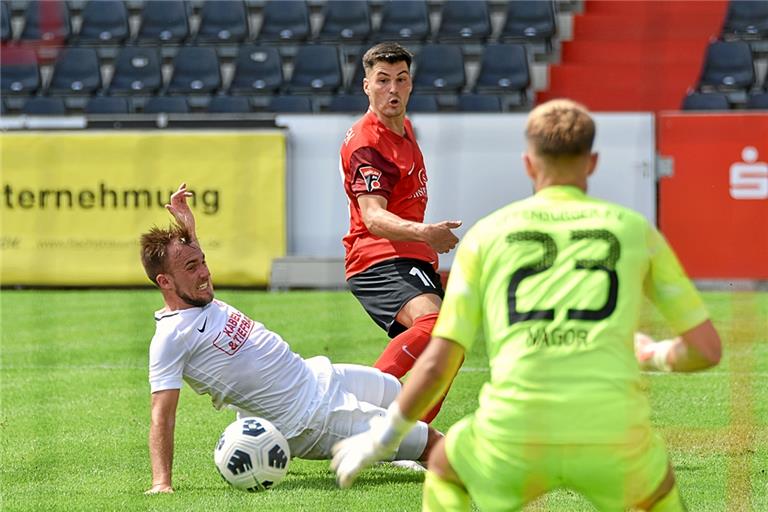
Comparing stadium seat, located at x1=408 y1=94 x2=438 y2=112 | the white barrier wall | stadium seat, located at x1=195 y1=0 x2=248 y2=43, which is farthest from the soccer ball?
stadium seat, located at x1=195 y1=0 x2=248 y2=43

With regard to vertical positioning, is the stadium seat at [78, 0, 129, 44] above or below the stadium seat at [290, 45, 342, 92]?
above

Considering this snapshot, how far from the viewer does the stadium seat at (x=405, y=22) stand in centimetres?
2002

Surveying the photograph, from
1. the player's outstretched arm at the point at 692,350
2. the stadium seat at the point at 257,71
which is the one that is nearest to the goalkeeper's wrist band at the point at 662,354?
the player's outstretched arm at the point at 692,350

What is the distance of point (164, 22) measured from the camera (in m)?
20.9

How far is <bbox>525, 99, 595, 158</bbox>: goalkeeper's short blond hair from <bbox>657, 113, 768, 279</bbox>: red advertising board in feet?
40.2

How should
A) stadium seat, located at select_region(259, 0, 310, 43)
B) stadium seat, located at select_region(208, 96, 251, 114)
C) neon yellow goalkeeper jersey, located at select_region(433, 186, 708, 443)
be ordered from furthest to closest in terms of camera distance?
stadium seat, located at select_region(259, 0, 310, 43) → stadium seat, located at select_region(208, 96, 251, 114) → neon yellow goalkeeper jersey, located at select_region(433, 186, 708, 443)

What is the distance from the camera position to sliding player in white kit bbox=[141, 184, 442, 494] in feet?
18.9

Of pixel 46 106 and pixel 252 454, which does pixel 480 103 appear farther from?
pixel 252 454

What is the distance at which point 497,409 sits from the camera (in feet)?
11.3

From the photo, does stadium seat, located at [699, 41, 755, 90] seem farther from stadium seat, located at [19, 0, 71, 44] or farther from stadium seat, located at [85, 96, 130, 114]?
stadium seat, located at [19, 0, 71, 44]

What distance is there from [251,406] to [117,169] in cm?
1108

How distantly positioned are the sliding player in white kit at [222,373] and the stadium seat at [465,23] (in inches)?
575

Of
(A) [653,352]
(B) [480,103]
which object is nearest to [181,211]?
(A) [653,352]

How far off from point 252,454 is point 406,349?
1042mm
